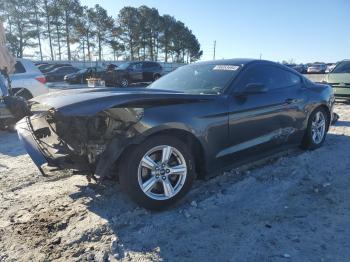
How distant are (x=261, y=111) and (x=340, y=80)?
878 centimetres

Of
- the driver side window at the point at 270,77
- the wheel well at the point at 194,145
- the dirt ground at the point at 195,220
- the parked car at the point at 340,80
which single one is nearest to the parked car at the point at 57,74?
the parked car at the point at 340,80

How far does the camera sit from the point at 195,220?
3.66 m

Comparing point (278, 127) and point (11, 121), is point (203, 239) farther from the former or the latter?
point (11, 121)

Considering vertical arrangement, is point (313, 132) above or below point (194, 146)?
below

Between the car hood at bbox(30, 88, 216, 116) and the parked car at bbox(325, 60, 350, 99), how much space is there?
944 centimetres

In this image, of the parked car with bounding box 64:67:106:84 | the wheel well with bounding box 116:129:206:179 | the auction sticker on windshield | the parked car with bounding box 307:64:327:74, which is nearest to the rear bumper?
the auction sticker on windshield

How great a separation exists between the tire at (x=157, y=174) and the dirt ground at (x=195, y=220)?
0.53 ft

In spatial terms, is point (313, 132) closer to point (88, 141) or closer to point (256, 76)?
point (256, 76)

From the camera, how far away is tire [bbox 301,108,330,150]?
5.89m

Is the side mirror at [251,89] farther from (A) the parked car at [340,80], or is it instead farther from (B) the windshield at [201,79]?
(A) the parked car at [340,80]

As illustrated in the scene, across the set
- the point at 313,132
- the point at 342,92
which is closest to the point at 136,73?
the point at 342,92

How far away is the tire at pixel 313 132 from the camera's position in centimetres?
589

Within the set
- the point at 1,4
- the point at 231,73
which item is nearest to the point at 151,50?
the point at 1,4

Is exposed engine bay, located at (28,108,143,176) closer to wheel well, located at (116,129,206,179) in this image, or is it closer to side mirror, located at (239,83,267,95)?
wheel well, located at (116,129,206,179)
